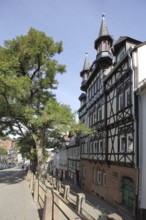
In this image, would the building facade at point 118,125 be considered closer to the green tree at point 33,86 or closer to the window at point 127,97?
the window at point 127,97

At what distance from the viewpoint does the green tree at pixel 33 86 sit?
19828mm

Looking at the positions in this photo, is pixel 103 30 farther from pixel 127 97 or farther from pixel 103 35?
pixel 127 97

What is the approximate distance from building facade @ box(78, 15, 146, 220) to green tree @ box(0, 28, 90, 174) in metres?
3.46

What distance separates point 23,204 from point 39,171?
907 cm

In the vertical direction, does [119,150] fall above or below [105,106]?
below

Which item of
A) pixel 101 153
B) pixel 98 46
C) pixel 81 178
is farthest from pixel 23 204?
pixel 81 178

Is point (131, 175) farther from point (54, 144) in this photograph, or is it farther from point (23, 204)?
point (54, 144)

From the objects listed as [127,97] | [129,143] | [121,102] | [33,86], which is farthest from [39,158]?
[127,97]

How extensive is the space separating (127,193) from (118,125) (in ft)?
15.6

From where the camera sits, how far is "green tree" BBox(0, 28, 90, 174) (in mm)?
19828

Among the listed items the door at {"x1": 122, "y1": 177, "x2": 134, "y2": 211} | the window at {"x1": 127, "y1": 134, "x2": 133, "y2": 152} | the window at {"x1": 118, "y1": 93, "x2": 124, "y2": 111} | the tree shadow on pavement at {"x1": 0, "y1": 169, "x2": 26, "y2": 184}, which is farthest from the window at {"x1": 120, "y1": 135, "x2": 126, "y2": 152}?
the tree shadow on pavement at {"x1": 0, "y1": 169, "x2": 26, "y2": 184}

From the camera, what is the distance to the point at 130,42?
792 inches

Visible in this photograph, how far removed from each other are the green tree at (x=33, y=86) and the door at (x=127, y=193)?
5.46 meters

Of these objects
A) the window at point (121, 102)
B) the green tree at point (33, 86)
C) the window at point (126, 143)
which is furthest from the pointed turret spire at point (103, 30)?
the window at point (126, 143)
